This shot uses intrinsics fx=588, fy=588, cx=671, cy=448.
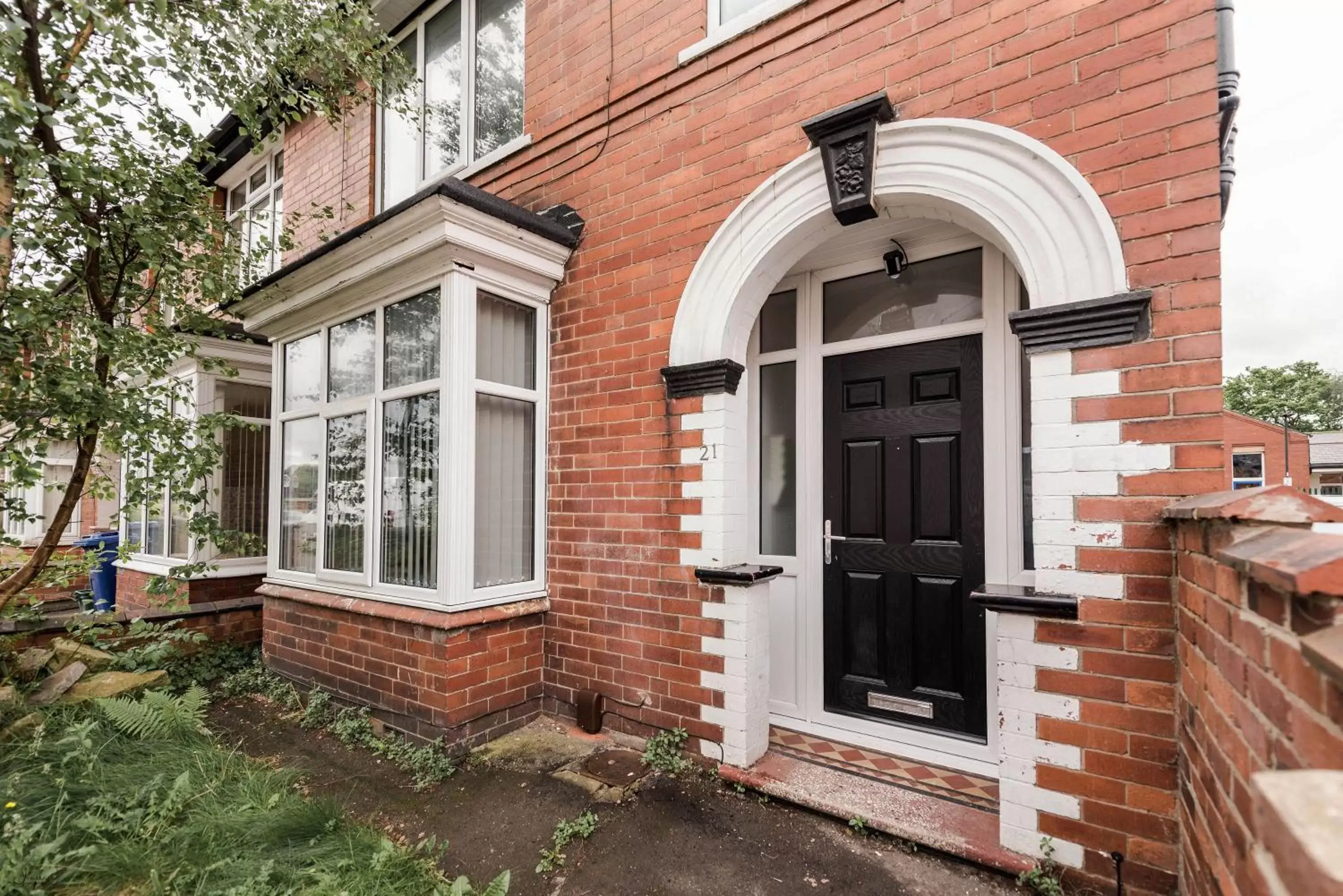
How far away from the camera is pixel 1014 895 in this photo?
2.17 metres

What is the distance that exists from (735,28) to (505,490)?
299 centimetres

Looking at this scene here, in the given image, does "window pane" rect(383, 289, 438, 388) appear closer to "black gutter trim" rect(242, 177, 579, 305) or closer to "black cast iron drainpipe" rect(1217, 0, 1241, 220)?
"black gutter trim" rect(242, 177, 579, 305)

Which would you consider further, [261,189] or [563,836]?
[261,189]

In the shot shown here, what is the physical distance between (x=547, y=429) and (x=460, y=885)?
2.47 m

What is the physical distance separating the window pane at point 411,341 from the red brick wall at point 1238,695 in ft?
12.0

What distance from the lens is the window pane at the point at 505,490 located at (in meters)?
3.59

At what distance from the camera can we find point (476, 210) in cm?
329

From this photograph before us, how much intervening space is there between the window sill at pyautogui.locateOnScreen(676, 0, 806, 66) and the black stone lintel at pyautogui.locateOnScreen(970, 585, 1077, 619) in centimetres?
300

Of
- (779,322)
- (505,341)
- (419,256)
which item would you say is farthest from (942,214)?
(419,256)

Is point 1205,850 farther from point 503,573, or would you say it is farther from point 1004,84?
point 503,573

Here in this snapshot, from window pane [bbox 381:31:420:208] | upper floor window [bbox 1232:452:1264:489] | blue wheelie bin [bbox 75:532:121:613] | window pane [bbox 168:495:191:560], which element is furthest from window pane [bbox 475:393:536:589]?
upper floor window [bbox 1232:452:1264:489]

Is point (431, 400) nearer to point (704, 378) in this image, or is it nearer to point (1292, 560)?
point (704, 378)

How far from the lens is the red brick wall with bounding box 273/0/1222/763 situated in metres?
2.11

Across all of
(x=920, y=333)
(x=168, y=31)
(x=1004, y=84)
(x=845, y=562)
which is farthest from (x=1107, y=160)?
(x=168, y=31)
